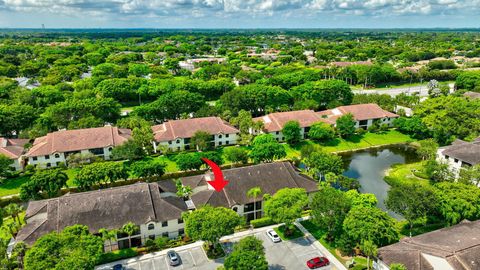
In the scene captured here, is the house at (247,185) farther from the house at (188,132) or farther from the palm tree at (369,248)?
the house at (188,132)

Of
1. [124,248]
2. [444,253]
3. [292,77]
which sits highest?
[292,77]

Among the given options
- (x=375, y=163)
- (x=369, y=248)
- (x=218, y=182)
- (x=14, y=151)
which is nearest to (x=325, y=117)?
(x=375, y=163)

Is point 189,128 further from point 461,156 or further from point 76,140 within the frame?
point 461,156

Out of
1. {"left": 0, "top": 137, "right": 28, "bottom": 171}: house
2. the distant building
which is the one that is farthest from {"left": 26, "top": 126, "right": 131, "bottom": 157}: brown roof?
the distant building

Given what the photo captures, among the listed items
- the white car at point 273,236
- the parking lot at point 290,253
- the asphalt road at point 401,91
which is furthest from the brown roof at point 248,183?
the asphalt road at point 401,91

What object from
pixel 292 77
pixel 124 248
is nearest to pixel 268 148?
pixel 124 248

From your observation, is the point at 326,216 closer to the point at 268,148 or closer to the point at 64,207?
the point at 268,148
